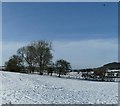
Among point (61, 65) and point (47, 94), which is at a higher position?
point (61, 65)

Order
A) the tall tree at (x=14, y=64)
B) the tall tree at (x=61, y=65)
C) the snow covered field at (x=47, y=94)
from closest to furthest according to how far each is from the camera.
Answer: the snow covered field at (x=47, y=94) < the tall tree at (x=14, y=64) < the tall tree at (x=61, y=65)

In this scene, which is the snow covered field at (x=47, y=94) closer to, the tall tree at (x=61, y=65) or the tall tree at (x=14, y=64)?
the tall tree at (x=14, y=64)

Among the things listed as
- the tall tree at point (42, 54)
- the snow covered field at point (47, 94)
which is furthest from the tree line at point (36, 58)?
the snow covered field at point (47, 94)

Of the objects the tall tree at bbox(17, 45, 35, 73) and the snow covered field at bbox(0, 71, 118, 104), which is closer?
the snow covered field at bbox(0, 71, 118, 104)

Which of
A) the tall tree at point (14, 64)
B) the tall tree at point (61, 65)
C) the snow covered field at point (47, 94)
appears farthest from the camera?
the tall tree at point (61, 65)

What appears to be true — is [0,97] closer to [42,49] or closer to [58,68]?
[42,49]

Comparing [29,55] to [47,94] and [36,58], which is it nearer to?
[36,58]

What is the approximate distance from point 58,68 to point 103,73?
382 inches

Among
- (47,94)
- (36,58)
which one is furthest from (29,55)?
(47,94)

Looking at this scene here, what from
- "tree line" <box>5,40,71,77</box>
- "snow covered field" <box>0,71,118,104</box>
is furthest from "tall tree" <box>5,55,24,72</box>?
"snow covered field" <box>0,71,118,104</box>

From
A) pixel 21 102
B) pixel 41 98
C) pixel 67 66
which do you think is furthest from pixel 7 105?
pixel 67 66

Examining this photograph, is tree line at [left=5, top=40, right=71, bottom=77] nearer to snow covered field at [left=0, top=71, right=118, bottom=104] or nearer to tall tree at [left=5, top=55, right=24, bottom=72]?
tall tree at [left=5, top=55, right=24, bottom=72]

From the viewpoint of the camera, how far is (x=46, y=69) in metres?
47.0

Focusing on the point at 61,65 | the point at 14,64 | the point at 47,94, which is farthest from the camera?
the point at 61,65
